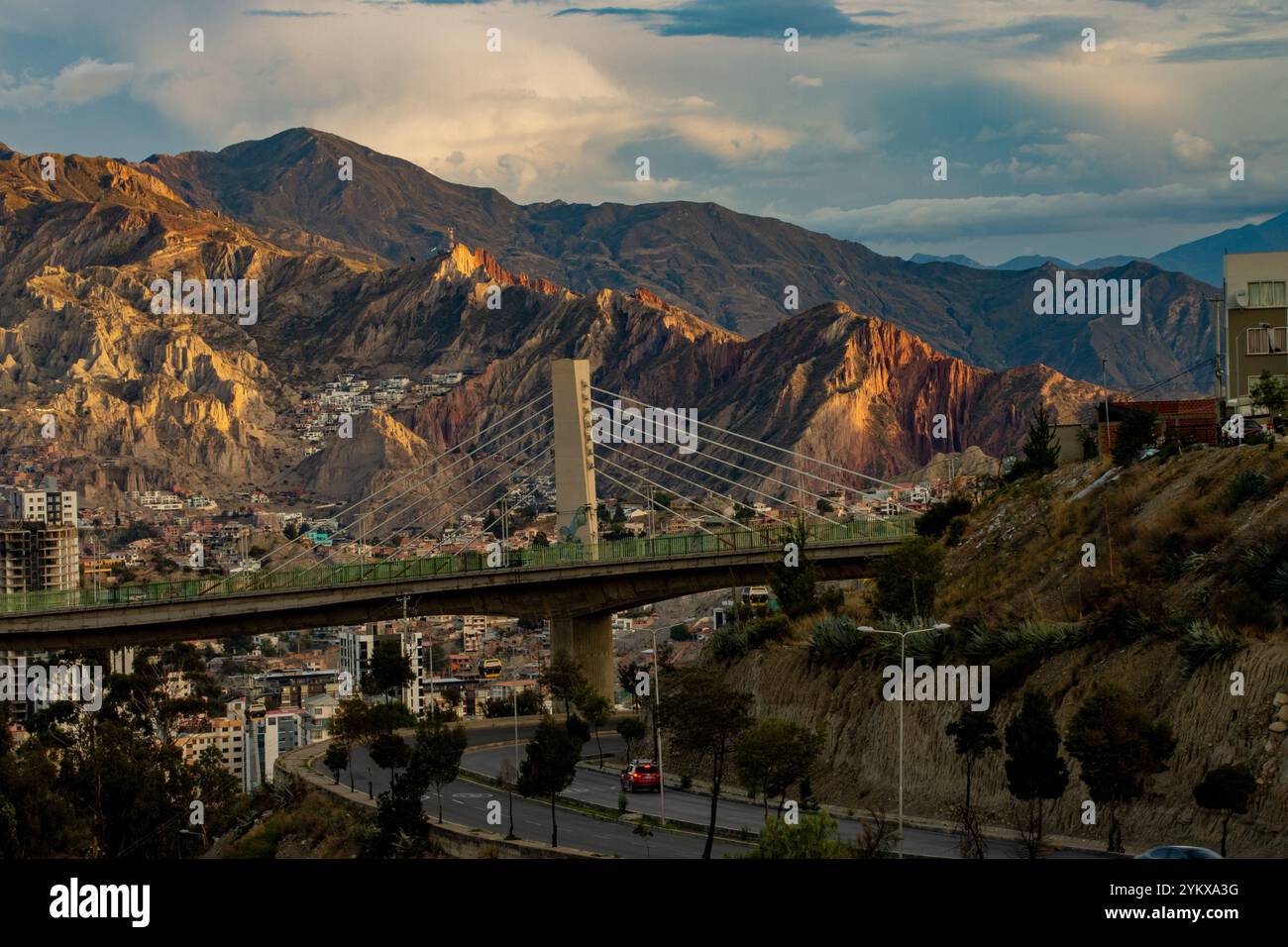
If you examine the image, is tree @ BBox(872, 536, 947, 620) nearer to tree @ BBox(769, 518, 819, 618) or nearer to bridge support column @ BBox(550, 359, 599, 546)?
tree @ BBox(769, 518, 819, 618)

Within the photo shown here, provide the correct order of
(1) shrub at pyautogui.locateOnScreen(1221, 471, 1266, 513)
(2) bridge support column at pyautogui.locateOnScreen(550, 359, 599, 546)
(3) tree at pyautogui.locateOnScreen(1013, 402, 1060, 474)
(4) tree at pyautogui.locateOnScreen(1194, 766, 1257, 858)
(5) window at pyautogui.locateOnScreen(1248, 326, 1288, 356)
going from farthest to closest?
1. (2) bridge support column at pyautogui.locateOnScreen(550, 359, 599, 546)
2. (5) window at pyautogui.locateOnScreen(1248, 326, 1288, 356)
3. (3) tree at pyautogui.locateOnScreen(1013, 402, 1060, 474)
4. (1) shrub at pyautogui.locateOnScreen(1221, 471, 1266, 513)
5. (4) tree at pyautogui.locateOnScreen(1194, 766, 1257, 858)

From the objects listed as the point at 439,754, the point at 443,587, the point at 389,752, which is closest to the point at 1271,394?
the point at 439,754

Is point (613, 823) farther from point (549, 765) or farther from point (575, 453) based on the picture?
point (575, 453)

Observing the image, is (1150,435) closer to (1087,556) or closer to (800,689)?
(1087,556)

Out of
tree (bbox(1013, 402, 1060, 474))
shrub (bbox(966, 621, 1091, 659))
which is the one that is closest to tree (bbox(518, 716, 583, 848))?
shrub (bbox(966, 621, 1091, 659))

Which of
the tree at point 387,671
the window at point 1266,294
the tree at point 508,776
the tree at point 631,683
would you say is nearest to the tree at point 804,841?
the tree at point 508,776

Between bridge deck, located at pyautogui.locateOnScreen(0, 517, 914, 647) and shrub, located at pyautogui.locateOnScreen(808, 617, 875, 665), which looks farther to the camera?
bridge deck, located at pyautogui.locateOnScreen(0, 517, 914, 647)
